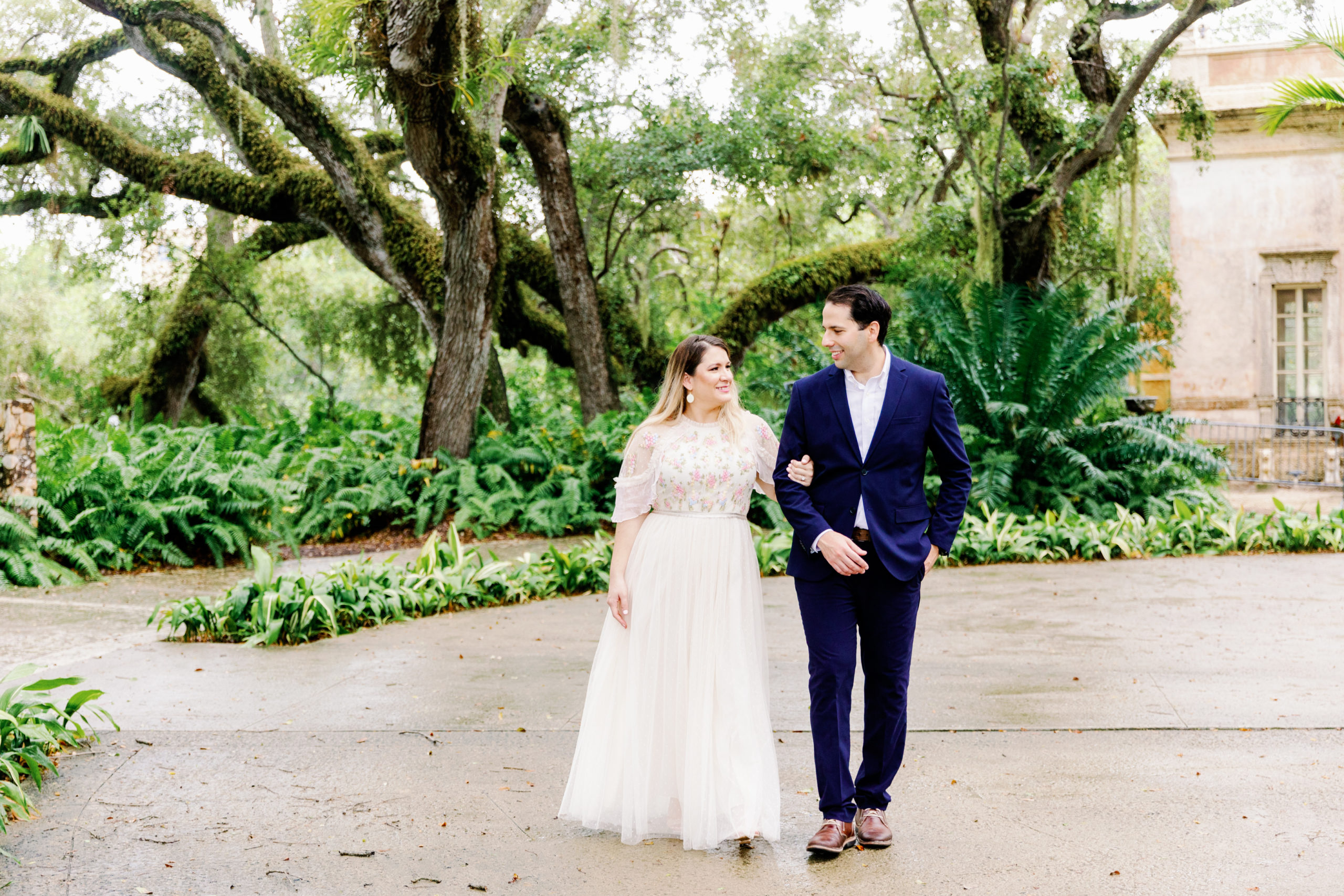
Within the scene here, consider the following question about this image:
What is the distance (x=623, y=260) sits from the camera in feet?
61.5

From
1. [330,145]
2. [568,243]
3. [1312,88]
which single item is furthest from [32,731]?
[568,243]

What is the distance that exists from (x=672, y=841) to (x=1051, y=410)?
9765mm

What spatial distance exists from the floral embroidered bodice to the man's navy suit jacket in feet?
0.63

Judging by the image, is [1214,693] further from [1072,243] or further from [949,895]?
[1072,243]

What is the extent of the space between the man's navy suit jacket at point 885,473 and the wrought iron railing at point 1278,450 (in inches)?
586

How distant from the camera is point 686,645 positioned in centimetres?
408

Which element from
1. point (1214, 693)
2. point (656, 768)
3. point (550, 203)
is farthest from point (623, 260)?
point (656, 768)

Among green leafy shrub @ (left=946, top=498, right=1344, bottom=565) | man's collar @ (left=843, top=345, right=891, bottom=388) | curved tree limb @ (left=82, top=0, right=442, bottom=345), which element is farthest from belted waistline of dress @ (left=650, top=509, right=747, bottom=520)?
curved tree limb @ (left=82, top=0, right=442, bottom=345)

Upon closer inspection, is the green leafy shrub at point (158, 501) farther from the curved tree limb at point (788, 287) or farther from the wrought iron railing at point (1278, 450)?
the wrought iron railing at point (1278, 450)

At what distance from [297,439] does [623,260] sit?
19.4 feet

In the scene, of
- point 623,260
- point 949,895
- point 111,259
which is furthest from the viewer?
point 623,260

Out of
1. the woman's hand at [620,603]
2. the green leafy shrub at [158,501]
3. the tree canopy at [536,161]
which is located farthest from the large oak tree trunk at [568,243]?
the woman's hand at [620,603]

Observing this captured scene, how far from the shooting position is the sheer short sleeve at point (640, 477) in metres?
4.20

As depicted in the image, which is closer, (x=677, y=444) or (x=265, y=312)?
(x=677, y=444)
